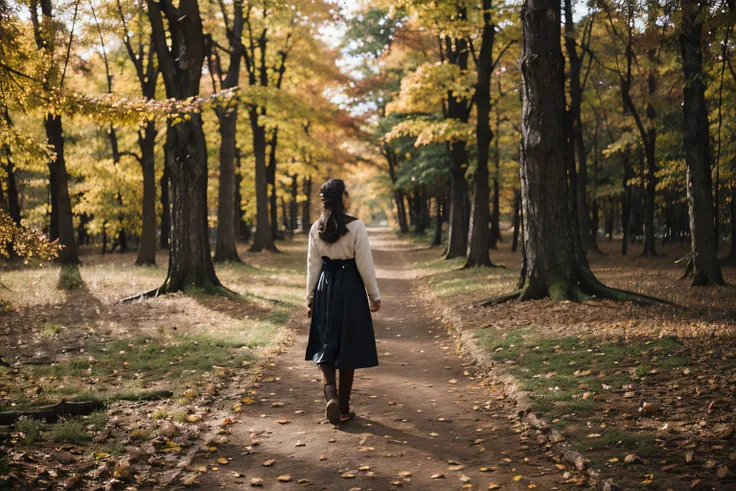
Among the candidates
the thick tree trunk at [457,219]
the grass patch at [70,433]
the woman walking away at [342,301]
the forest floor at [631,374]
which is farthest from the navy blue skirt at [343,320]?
the thick tree trunk at [457,219]

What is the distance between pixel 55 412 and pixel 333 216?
309cm

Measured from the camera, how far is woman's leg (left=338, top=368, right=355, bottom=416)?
6078 mm

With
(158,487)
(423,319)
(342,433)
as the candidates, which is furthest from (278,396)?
(423,319)

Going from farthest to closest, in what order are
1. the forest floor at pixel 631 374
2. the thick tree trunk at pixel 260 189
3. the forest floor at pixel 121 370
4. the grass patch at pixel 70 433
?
the thick tree trunk at pixel 260 189
the grass patch at pixel 70 433
the forest floor at pixel 121 370
the forest floor at pixel 631 374

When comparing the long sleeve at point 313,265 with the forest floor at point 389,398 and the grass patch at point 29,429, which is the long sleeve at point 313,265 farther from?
the grass patch at point 29,429

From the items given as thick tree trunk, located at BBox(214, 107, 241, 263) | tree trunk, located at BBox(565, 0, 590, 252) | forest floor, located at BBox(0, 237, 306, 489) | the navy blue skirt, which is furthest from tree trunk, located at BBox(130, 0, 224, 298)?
tree trunk, located at BBox(565, 0, 590, 252)

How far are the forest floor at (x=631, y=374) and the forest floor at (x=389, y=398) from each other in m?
0.02

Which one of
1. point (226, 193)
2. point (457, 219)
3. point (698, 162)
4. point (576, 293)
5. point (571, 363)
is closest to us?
point (571, 363)

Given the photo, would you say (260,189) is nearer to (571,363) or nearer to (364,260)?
(571,363)

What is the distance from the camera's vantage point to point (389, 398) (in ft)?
22.6

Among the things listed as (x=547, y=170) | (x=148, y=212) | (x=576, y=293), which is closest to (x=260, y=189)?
(x=148, y=212)

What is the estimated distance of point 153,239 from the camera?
2328 cm

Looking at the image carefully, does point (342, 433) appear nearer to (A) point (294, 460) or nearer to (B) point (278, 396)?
(A) point (294, 460)

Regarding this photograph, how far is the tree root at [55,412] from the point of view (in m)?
5.53
